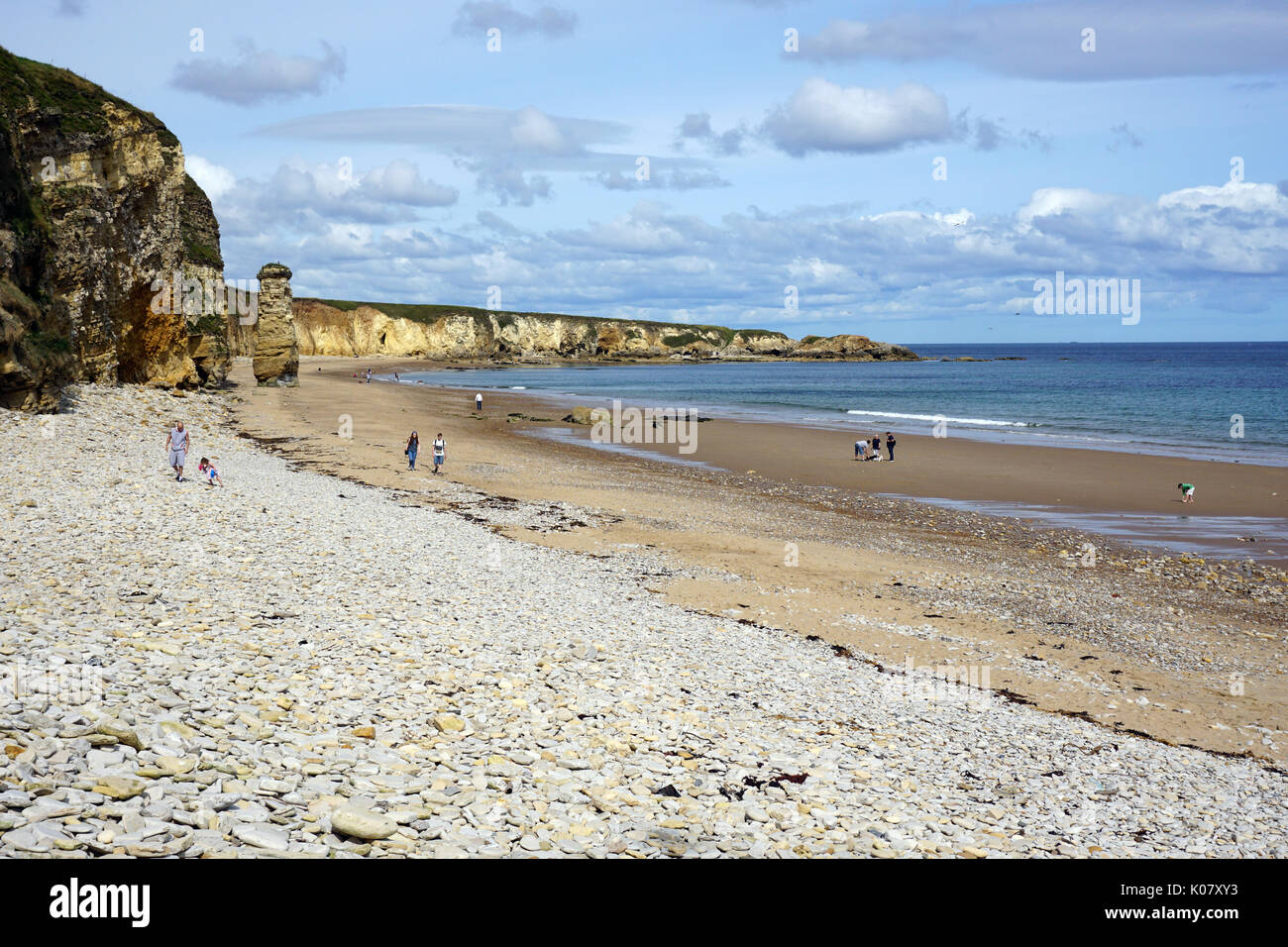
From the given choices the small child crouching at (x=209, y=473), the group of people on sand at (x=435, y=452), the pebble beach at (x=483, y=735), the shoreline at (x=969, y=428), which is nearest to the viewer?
the pebble beach at (x=483, y=735)

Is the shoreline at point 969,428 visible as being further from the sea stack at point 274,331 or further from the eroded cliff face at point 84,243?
the eroded cliff face at point 84,243

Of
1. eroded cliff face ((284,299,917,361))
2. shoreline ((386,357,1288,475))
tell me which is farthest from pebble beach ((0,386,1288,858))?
eroded cliff face ((284,299,917,361))

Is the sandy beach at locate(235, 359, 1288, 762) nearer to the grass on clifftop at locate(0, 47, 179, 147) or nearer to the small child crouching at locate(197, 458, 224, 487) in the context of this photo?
the small child crouching at locate(197, 458, 224, 487)

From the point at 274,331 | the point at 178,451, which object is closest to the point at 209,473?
A: the point at 178,451

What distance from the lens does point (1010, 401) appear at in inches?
3027

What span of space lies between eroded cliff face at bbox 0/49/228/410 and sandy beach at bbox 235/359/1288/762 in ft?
17.8

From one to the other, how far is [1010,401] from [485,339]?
121 metres

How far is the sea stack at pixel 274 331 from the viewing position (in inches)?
2340

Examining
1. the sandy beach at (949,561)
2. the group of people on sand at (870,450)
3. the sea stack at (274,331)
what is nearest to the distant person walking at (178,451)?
the sandy beach at (949,561)

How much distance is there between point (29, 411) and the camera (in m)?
26.4

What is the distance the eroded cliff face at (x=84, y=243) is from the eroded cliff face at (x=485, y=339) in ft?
295
